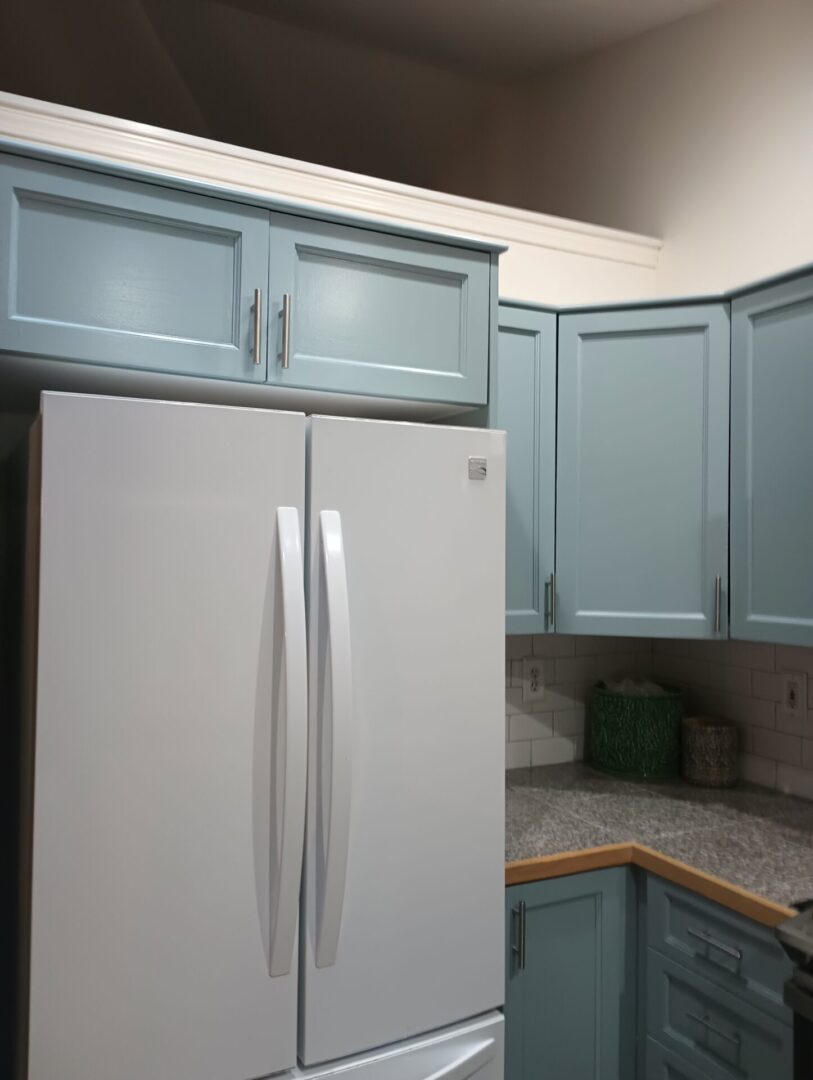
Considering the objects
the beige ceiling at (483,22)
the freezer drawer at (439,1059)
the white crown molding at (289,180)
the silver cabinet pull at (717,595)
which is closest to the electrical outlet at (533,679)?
the silver cabinet pull at (717,595)

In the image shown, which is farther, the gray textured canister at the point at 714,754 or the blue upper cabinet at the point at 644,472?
the gray textured canister at the point at 714,754

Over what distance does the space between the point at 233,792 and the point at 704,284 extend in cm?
201

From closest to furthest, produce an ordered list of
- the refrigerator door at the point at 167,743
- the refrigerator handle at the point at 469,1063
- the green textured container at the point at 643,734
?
the refrigerator door at the point at 167,743
the refrigerator handle at the point at 469,1063
the green textured container at the point at 643,734

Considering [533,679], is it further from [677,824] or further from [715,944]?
[715,944]

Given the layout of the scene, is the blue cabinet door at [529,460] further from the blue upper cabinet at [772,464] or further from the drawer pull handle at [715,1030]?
the drawer pull handle at [715,1030]

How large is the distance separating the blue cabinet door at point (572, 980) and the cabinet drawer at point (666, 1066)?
0.17 feet

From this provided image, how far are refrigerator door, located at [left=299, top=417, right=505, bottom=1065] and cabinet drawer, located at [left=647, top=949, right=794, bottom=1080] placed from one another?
540 mm

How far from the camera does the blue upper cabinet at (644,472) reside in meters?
2.24

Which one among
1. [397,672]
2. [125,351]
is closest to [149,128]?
[125,351]

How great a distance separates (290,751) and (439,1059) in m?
0.68

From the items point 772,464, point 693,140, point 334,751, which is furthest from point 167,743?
point 693,140

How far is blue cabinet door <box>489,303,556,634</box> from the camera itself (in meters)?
2.29

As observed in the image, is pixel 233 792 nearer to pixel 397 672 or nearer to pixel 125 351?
pixel 397 672

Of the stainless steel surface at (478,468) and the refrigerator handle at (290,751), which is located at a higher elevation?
the stainless steel surface at (478,468)
